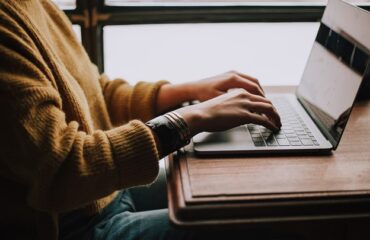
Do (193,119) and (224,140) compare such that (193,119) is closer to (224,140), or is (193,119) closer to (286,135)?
(224,140)

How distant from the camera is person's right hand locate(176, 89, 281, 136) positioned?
0.84 meters

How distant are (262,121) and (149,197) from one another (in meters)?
0.40

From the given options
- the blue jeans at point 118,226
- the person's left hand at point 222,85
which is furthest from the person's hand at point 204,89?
the blue jeans at point 118,226

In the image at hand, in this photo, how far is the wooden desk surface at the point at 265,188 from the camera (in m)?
0.70

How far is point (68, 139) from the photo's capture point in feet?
2.38

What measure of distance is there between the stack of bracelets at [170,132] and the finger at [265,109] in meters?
0.16

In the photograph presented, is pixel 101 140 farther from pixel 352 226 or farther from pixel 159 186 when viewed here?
pixel 352 226

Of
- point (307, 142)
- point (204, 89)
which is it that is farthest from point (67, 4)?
point (307, 142)

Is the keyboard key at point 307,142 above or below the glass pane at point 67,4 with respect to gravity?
below

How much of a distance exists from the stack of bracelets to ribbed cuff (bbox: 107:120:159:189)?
33 mm

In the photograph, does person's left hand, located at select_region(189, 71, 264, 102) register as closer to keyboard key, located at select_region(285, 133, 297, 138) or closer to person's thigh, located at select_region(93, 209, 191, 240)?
keyboard key, located at select_region(285, 133, 297, 138)

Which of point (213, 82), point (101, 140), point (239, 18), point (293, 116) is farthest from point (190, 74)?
point (101, 140)

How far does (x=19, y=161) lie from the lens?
29.0 inches

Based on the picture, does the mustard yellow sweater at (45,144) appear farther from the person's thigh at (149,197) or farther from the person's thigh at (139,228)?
the person's thigh at (149,197)
